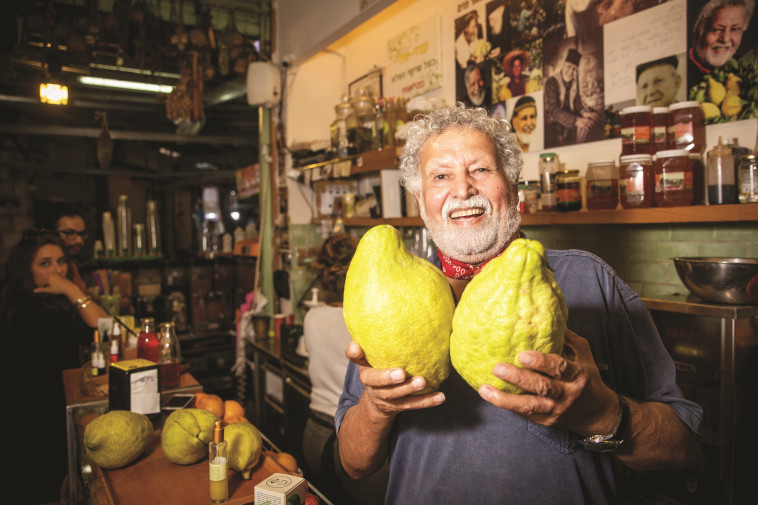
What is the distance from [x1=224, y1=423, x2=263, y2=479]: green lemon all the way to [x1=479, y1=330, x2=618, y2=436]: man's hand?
1.06m

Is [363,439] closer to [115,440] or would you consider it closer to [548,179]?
[115,440]

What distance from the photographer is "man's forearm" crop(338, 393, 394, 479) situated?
3.69 feet

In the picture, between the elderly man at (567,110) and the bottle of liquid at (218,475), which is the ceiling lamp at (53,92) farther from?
the bottle of liquid at (218,475)

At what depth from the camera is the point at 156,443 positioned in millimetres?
1873

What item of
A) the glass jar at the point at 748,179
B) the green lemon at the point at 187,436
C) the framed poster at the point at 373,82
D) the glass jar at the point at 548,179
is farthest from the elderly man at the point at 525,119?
the green lemon at the point at 187,436

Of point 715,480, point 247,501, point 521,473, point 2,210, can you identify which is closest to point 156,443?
point 247,501

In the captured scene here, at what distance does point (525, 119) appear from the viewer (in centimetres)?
315

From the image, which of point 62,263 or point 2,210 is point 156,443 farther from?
point 2,210

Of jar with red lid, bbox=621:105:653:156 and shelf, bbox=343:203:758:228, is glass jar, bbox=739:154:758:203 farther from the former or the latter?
jar with red lid, bbox=621:105:653:156

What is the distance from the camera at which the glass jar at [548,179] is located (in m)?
2.73

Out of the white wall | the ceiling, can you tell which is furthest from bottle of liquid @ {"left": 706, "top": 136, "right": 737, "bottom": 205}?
the ceiling

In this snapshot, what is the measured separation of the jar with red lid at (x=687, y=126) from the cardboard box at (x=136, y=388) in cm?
260

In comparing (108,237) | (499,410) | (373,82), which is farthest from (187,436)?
(108,237)

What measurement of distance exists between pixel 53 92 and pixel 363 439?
5.16 metres
